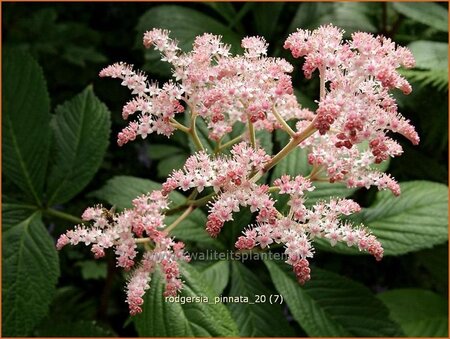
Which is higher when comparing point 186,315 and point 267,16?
point 267,16

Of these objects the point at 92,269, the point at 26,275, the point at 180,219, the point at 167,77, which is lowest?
the point at 180,219

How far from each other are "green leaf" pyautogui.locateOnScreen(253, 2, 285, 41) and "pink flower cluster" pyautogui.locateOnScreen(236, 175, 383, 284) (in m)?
1.28

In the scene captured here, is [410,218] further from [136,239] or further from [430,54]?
[136,239]

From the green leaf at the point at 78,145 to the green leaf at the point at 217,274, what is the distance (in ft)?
1.45

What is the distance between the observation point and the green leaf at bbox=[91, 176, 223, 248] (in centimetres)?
164

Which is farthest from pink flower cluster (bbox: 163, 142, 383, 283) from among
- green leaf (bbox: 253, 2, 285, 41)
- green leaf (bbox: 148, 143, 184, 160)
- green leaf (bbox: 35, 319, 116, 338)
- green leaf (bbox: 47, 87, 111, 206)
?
green leaf (bbox: 253, 2, 285, 41)

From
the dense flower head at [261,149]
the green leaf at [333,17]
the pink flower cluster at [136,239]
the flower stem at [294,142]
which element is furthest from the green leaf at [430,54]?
the pink flower cluster at [136,239]

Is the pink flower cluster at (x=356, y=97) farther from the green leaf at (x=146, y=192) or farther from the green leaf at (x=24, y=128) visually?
the green leaf at (x=24, y=128)

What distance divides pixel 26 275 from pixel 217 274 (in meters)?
0.54

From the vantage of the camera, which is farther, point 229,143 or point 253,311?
point 253,311

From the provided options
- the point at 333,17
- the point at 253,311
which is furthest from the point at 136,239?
the point at 333,17

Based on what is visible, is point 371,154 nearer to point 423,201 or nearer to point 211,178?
point 211,178

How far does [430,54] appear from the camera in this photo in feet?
6.47

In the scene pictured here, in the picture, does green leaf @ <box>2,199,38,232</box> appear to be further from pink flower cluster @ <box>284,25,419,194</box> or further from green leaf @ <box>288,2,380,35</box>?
green leaf @ <box>288,2,380,35</box>
